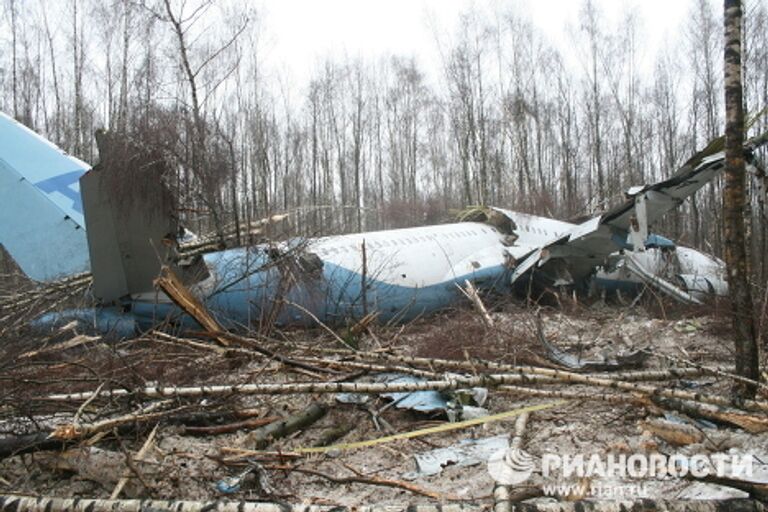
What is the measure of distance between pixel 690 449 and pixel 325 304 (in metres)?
6.18

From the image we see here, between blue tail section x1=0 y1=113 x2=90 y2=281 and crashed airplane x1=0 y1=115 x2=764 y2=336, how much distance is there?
2cm

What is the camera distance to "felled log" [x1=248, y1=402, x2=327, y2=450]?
16.1 feet

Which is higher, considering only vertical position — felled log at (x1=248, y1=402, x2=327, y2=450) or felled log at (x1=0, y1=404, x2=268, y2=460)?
felled log at (x1=0, y1=404, x2=268, y2=460)

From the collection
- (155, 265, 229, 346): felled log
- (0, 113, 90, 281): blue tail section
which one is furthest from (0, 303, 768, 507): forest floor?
(0, 113, 90, 281): blue tail section

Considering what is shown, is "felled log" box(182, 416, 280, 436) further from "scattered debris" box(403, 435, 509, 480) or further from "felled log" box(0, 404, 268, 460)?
"scattered debris" box(403, 435, 509, 480)

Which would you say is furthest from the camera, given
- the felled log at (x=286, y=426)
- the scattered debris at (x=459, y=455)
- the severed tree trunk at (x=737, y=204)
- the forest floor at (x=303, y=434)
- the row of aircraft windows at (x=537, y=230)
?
the row of aircraft windows at (x=537, y=230)

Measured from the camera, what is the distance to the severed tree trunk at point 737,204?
188 inches

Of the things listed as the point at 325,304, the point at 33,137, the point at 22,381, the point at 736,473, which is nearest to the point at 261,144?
the point at 33,137

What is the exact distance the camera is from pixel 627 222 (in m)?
11.0

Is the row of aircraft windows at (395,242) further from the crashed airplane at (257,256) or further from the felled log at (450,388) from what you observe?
the felled log at (450,388)

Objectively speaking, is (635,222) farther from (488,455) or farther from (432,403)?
(488,455)

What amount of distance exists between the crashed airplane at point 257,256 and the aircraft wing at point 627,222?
3 centimetres

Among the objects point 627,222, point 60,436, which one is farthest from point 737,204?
point 627,222

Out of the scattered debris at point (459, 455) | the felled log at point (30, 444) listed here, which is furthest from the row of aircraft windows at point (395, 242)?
the felled log at point (30, 444)
